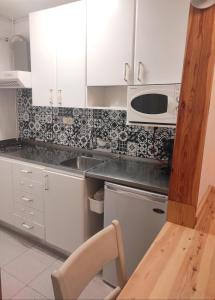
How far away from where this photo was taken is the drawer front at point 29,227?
2.29m

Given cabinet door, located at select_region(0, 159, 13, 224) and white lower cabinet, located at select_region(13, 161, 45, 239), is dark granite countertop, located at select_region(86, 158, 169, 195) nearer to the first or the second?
white lower cabinet, located at select_region(13, 161, 45, 239)

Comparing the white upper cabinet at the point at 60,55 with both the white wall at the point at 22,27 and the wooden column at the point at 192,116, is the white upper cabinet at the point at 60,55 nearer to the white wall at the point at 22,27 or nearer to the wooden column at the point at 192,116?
the white wall at the point at 22,27

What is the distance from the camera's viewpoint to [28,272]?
2.03m

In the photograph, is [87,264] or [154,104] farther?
[154,104]

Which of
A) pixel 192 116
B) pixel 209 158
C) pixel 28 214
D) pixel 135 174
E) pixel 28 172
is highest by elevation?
pixel 192 116

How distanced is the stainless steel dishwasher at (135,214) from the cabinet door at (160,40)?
0.81 m

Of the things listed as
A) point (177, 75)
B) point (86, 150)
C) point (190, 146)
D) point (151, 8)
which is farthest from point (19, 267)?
point (151, 8)

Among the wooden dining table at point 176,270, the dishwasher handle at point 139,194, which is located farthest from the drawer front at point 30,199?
the wooden dining table at point 176,270

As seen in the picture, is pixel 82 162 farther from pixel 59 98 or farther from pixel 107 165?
pixel 59 98

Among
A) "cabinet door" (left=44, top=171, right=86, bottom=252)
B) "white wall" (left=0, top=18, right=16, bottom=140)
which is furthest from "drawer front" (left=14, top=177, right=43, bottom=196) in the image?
"white wall" (left=0, top=18, right=16, bottom=140)

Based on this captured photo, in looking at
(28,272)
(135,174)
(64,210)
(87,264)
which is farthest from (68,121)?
(87,264)

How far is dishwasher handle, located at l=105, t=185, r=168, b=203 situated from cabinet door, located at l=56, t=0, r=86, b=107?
82 centimetres

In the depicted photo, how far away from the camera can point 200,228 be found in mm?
1241

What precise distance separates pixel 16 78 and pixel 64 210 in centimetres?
137
